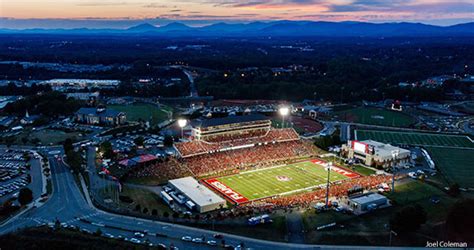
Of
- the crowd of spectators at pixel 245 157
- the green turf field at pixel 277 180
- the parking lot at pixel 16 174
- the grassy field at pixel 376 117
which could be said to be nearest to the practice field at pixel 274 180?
the green turf field at pixel 277 180

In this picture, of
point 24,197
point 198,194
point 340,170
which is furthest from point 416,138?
point 24,197

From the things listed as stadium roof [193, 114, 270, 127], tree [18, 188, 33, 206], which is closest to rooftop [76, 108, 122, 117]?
stadium roof [193, 114, 270, 127]

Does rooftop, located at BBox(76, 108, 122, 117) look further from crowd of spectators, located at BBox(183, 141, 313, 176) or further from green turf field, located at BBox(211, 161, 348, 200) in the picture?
green turf field, located at BBox(211, 161, 348, 200)

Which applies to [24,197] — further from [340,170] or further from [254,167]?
[340,170]

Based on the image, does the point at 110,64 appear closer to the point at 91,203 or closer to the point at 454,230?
the point at 91,203

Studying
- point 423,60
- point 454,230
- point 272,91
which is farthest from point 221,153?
point 423,60

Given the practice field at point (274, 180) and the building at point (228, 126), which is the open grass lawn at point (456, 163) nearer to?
the practice field at point (274, 180)

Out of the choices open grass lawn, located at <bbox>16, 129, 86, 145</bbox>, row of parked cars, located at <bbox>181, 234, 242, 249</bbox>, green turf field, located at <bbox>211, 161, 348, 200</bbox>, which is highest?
row of parked cars, located at <bbox>181, 234, 242, 249</bbox>
